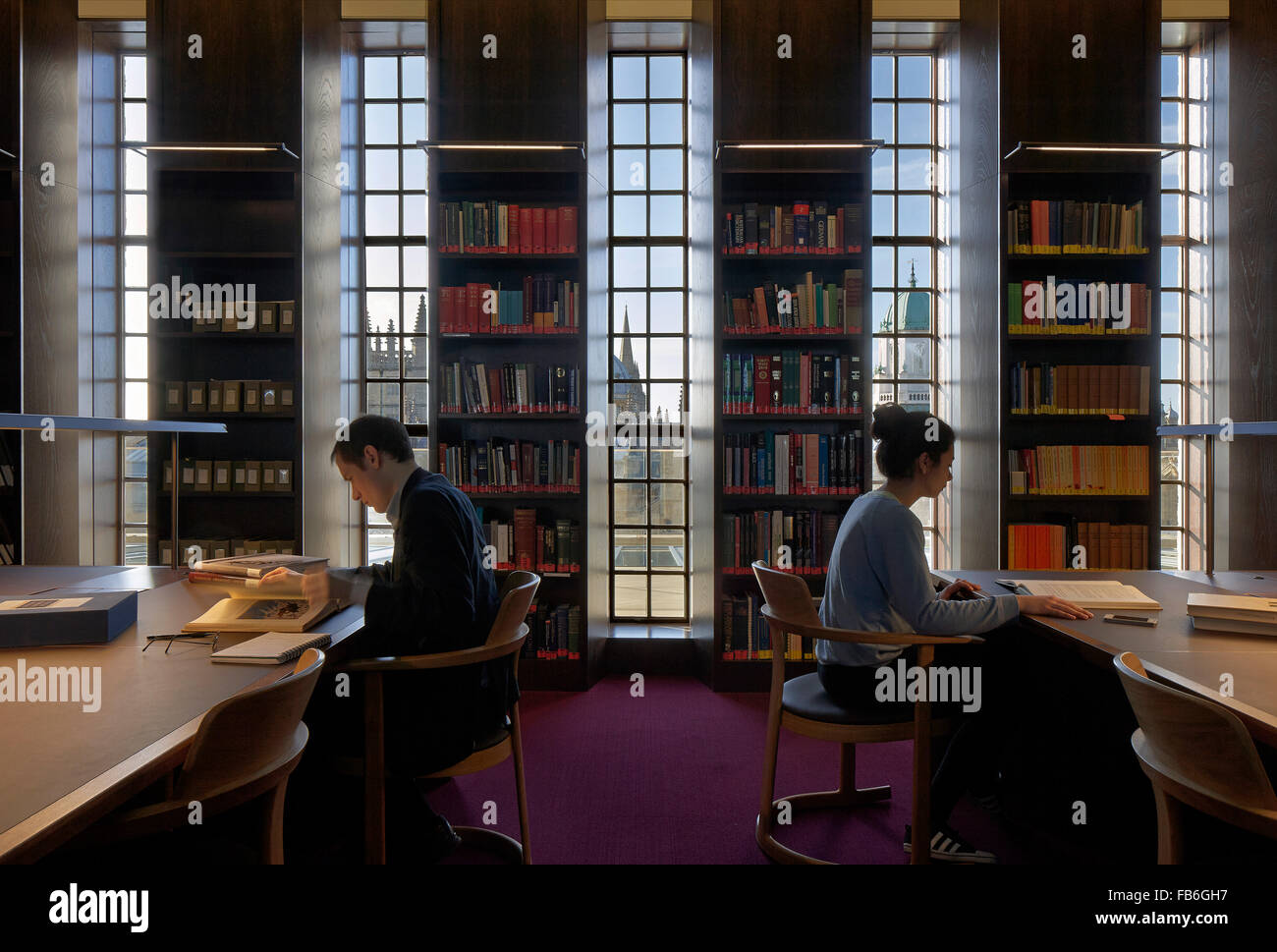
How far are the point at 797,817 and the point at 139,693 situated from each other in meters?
1.99

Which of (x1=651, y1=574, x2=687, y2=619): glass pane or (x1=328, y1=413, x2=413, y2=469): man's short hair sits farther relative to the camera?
(x1=651, y1=574, x2=687, y2=619): glass pane

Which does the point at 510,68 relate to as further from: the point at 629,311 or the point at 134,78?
the point at 134,78

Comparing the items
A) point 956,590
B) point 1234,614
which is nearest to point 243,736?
point 956,590

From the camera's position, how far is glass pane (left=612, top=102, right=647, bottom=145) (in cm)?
448

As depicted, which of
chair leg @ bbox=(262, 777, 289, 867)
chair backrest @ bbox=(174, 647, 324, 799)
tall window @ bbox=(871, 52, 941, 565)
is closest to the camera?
chair backrest @ bbox=(174, 647, 324, 799)

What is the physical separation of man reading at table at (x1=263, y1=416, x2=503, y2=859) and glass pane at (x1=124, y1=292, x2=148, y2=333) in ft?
11.3

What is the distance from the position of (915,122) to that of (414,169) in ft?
10.00

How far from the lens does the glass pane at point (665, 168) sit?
4480 millimetres

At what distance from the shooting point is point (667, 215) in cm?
448

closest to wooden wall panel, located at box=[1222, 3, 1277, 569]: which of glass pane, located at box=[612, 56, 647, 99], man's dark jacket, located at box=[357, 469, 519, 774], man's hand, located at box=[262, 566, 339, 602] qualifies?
glass pane, located at box=[612, 56, 647, 99]

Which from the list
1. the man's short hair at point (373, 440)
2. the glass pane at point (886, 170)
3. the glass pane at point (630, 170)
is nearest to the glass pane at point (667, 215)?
the glass pane at point (630, 170)

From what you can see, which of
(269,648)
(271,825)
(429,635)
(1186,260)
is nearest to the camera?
(271,825)

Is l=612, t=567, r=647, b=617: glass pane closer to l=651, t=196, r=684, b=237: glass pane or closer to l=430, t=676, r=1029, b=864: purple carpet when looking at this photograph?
l=430, t=676, r=1029, b=864: purple carpet
